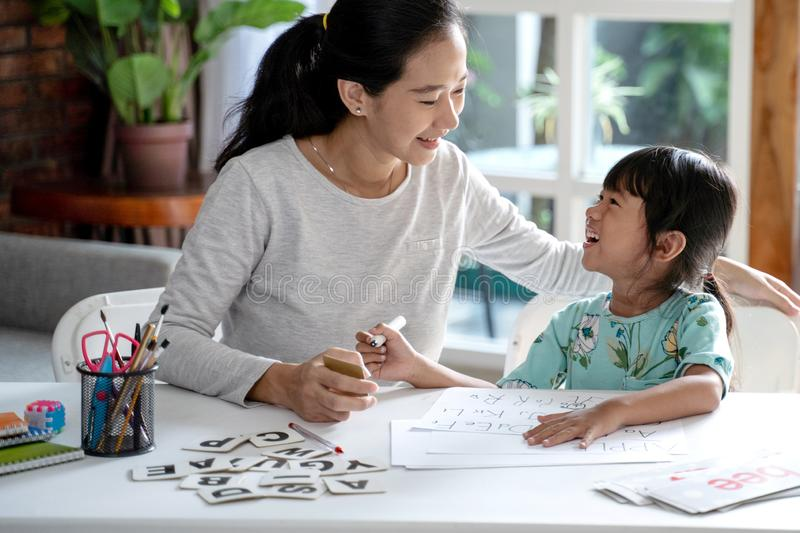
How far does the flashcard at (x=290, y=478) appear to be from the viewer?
3.75 feet

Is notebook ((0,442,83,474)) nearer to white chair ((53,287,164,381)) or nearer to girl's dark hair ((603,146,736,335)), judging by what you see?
white chair ((53,287,164,381))

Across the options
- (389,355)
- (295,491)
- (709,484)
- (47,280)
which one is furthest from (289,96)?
(47,280)

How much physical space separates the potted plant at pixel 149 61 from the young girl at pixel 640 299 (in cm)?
155

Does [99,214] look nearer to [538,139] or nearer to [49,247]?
[49,247]

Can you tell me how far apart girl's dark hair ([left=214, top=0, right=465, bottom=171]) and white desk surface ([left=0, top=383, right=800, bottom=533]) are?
61 centimetres

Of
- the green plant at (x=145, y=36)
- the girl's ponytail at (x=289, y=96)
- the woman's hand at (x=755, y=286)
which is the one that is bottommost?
the woman's hand at (x=755, y=286)

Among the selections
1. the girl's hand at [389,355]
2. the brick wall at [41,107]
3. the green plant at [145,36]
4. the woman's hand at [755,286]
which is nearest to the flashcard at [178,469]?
the girl's hand at [389,355]

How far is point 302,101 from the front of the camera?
1795 mm

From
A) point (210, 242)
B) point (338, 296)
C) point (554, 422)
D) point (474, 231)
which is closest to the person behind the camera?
point (554, 422)

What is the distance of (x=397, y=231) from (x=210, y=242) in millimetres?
312

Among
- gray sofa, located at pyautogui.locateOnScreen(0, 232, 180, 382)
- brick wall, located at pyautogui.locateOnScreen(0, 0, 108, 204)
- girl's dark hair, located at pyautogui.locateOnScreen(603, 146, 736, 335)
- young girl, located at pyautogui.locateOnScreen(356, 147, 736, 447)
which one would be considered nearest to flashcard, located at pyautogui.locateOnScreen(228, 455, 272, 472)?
young girl, located at pyautogui.locateOnScreen(356, 147, 736, 447)

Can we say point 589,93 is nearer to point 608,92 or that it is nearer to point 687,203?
point 608,92

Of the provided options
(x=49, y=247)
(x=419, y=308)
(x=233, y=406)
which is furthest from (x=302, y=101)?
(x=49, y=247)

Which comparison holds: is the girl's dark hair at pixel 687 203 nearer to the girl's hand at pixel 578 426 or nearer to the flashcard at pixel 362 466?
the girl's hand at pixel 578 426
